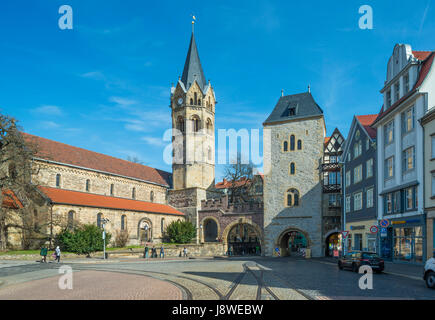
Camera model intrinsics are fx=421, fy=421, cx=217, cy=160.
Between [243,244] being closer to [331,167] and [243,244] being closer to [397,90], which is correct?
[331,167]

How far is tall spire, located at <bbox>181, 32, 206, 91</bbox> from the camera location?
2416 inches

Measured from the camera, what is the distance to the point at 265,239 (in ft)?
152

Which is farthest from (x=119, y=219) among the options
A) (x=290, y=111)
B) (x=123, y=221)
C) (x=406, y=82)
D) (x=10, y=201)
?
(x=406, y=82)

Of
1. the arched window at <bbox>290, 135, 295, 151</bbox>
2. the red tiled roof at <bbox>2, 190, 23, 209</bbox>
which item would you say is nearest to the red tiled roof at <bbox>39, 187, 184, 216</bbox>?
Result: the red tiled roof at <bbox>2, 190, 23, 209</bbox>

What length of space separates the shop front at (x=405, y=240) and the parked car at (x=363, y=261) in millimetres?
2455

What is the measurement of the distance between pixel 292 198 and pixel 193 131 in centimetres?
1996

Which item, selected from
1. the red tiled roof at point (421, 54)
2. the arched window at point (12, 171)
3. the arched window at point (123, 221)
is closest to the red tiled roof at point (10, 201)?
the arched window at point (12, 171)

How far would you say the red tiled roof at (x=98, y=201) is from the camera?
40.7 metres

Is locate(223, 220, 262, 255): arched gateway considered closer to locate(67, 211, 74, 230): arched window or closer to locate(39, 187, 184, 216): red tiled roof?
locate(39, 187, 184, 216): red tiled roof

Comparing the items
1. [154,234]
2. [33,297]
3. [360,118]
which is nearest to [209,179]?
[154,234]

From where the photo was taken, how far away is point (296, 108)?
1877 inches

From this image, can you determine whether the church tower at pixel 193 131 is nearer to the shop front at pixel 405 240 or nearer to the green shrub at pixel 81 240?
the green shrub at pixel 81 240

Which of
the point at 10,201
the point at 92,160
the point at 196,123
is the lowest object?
the point at 10,201

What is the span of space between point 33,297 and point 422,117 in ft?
77.4
